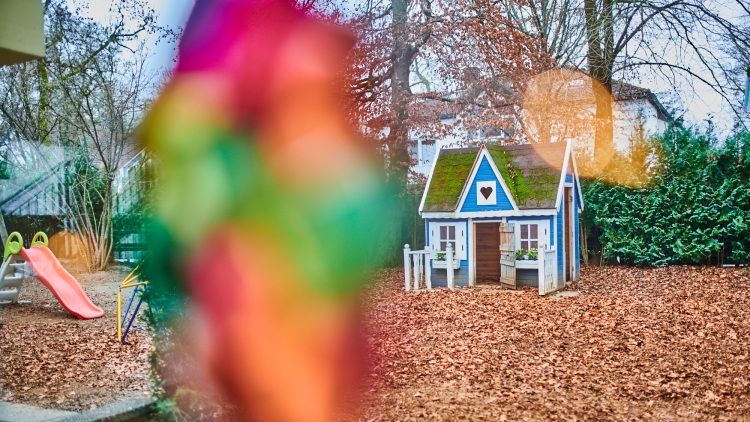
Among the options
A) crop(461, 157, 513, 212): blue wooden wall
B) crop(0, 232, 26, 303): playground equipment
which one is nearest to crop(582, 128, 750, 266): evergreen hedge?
crop(461, 157, 513, 212): blue wooden wall

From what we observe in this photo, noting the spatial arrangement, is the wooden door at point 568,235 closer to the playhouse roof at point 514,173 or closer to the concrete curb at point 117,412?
the playhouse roof at point 514,173

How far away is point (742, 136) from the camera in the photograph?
14.2 metres

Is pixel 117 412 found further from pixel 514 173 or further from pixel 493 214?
pixel 514 173

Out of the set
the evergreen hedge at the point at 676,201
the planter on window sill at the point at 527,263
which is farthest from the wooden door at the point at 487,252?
the evergreen hedge at the point at 676,201

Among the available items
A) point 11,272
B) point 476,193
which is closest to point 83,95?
point 11,272

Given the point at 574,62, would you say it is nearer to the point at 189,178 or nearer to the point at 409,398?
the point at 409,398

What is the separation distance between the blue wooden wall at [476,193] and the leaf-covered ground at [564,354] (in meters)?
1.81

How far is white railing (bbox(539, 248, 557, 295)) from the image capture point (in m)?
11.3

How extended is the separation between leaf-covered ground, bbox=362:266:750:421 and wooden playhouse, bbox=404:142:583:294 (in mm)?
869

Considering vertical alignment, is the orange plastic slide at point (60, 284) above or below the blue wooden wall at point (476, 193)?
below

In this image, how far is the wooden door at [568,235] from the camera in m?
13.1

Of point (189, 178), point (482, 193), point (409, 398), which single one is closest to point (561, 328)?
point (409, 398)

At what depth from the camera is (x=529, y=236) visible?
12195mm

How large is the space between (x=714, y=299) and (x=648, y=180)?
5.69 m
